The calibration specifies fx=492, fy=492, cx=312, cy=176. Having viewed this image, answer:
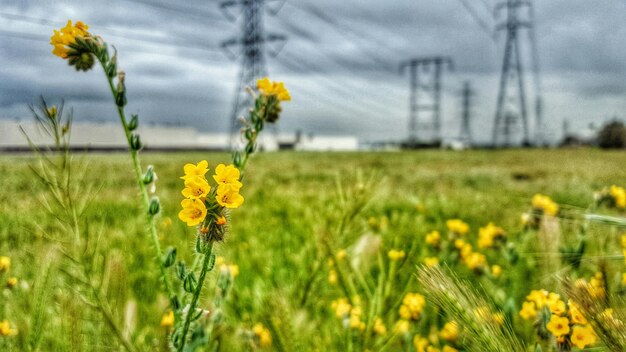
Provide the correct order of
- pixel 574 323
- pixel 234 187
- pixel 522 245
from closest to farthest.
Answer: pixel 234 187 < pixel 574 323 < pixel 522 245

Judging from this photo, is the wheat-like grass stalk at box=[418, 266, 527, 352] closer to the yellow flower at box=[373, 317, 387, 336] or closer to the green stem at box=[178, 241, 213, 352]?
the green stem at box=[178, 241, 213, 352]

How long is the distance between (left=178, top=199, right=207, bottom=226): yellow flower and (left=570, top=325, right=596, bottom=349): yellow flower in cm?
63

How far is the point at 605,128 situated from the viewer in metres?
41.7

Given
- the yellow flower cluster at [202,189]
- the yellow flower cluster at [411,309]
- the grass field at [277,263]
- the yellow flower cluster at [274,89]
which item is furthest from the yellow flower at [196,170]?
the yellow flower cluster at [411,309]

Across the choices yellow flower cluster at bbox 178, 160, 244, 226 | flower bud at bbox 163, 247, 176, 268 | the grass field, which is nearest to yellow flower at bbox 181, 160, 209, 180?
yellow flower cluster at bbox 178, 160, 244, 226

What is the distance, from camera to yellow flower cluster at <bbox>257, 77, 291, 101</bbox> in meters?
1.00

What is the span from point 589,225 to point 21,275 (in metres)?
2.00

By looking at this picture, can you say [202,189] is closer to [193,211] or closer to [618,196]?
[193,211]

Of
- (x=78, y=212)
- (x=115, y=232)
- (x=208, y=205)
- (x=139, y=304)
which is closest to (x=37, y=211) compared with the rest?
(x=115, y=232)

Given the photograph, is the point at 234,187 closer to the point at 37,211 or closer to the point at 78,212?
the point at 78,212

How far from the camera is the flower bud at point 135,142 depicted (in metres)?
0.84

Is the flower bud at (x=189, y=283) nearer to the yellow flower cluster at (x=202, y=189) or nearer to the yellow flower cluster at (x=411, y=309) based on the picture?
the yellow flower cluster at (x=202, y=189)

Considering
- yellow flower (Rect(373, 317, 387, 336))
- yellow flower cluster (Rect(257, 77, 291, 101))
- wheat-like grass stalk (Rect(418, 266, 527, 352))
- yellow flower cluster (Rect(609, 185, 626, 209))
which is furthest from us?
yellow flower cluster (Rect(609, 185, 626, 209))

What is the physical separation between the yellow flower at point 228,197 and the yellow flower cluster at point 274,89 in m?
0.40
